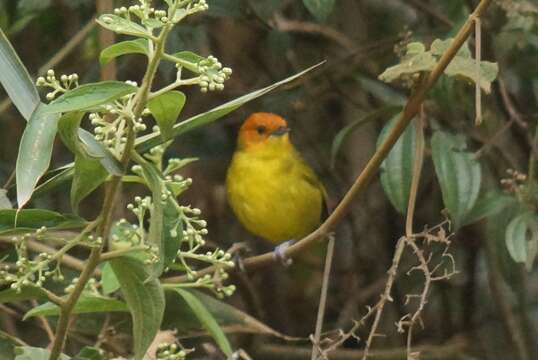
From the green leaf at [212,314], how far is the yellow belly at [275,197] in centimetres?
148

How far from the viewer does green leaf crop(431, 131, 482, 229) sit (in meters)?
2.62

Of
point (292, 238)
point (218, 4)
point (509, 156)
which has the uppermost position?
point (218, 4)

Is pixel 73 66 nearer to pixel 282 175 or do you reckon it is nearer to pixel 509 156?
pixel 282 175

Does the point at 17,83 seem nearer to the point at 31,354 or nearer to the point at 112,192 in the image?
→ the point at 112,192

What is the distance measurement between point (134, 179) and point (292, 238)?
8.73 ft

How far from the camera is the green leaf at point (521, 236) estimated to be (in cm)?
253

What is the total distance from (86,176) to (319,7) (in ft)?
3.93

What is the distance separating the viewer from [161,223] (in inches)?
60.9

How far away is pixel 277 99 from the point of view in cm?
387

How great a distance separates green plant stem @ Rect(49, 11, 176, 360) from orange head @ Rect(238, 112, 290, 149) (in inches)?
104

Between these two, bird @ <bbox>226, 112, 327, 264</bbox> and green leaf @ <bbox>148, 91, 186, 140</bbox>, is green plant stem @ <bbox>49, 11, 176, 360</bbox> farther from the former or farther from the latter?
bird @ <bbox>226, 112, 327, 264</bbox>

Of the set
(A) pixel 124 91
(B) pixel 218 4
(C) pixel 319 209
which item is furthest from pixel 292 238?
A: (A) pixel 124 91

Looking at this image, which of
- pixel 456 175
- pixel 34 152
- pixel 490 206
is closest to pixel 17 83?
pixel 34 152

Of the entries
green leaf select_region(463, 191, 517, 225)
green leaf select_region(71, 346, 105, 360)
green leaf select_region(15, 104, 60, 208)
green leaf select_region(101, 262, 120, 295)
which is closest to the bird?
green leaf select_region(463, 191, 517, 225)
